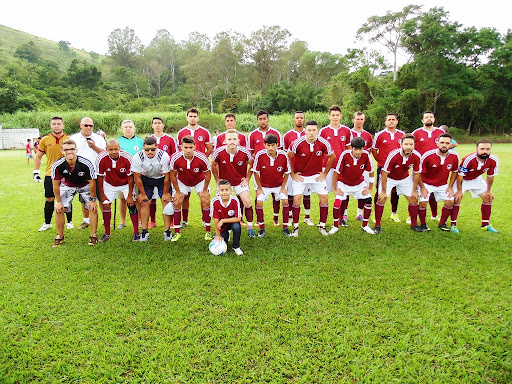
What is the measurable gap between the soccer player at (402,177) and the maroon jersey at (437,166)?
22 cm

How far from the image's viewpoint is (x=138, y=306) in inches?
132

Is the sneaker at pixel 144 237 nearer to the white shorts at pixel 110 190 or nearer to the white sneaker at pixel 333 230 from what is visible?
the white shorts at pixel 110 190

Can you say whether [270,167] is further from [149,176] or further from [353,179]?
[149,176]

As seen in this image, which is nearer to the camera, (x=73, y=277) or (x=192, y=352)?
(x=192, y=352)

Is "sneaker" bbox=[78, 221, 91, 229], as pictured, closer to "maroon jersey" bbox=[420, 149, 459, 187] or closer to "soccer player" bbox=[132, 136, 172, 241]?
"soccer player" bbox=[132, 136, 172, 241]

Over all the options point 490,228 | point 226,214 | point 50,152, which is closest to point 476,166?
point 490,228

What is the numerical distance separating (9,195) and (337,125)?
8.73m

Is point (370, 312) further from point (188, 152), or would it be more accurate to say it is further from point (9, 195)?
point (9, 195)

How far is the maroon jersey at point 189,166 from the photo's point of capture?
5242 millimetres

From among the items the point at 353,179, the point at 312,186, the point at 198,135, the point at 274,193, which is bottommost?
the point at 274,193

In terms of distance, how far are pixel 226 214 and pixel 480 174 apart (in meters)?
4.60

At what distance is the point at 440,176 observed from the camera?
18.4 ft

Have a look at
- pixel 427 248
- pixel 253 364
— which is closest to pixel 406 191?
pixel 427 248

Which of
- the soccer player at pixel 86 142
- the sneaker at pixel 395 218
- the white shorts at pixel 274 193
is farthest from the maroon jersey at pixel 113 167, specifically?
the sneaker at pixel 395 218
